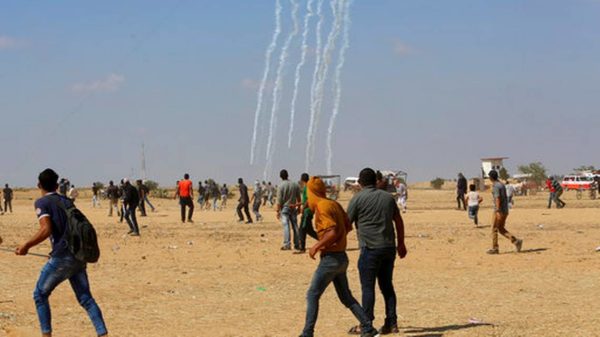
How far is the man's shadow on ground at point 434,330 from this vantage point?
9.62 meters

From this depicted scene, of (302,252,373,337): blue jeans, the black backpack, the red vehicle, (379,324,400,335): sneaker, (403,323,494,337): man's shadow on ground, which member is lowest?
(403,323,494,337): man's shadow on ground

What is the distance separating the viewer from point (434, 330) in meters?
9.87

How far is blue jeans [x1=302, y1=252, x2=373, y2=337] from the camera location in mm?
8836

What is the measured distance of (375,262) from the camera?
30.3 ft

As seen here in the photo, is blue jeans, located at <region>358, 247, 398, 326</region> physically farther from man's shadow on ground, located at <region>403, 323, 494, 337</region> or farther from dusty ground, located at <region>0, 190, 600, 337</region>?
dusty ground, located at <region>0, 190, 600, 337</region>

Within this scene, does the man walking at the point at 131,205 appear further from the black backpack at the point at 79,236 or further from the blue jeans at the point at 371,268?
the black backpack at the point at 79,236

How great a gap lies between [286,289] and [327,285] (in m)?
5.08

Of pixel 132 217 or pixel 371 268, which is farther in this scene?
pixel 132 217

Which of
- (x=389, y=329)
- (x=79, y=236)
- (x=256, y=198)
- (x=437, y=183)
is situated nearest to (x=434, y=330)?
(x=389, y=329)

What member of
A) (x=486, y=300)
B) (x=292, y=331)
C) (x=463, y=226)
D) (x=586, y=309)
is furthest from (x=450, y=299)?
(x=463, y=226)

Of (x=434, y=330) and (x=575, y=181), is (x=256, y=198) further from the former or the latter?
(x=575, y=181)

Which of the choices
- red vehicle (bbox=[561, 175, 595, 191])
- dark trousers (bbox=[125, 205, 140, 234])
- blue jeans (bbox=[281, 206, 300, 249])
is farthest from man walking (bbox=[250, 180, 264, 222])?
red vehicle (bbox=[561, 175, 595, 191])

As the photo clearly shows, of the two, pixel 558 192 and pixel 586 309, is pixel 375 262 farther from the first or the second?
pixel 558 192

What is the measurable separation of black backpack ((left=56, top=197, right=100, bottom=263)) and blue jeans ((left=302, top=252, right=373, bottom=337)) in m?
2.19
